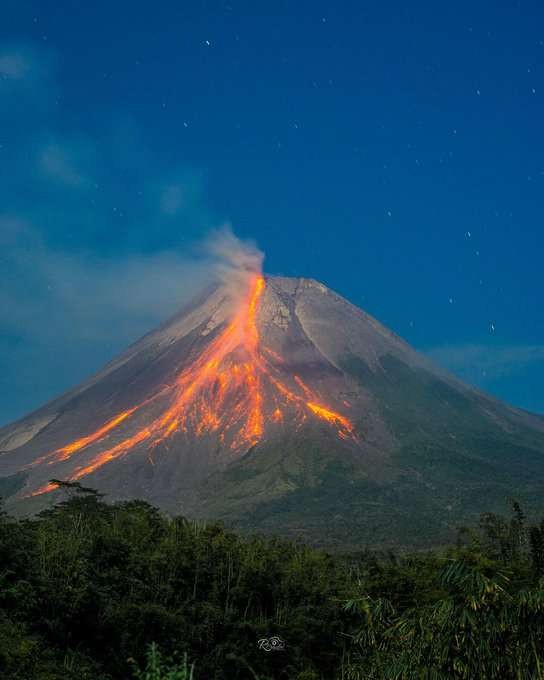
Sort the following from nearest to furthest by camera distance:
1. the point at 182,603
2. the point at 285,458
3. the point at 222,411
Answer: the point at 182,603
the point at 285,458
the point at 222,411

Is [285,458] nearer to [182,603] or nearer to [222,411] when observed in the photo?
[222,411]

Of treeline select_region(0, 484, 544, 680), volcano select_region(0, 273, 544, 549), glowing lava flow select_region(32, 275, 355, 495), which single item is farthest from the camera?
glowing lava flow select_region(32, 275, 355, 495)

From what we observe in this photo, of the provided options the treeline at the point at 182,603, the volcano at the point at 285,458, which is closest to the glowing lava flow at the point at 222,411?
the volcano at the point at 285,458

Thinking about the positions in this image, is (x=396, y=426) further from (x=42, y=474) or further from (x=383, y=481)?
(x=42, y=474)

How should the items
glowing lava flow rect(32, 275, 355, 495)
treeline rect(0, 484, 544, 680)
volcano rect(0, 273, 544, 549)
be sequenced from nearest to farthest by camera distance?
1. treeline rect(0, 484, 544, 680)
2. volcano rect(0, 273, 544, 549)
3. glowing lava flow rect(32, 275, 355, 495)

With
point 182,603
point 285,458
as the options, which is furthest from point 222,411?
point 182,603

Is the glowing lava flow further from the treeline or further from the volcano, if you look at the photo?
the treeline

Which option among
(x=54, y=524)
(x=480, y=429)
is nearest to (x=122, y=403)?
(x=480, y=429)

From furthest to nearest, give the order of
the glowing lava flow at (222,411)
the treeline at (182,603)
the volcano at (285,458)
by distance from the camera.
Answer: the glowing lava flow at (222,411), the volcano at (285,458), the treeline at (182,603)

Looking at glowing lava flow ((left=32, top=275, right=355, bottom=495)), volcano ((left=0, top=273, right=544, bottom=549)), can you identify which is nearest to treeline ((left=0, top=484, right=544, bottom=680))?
volcano ((left=0, top=273, right=544, bottom=549))

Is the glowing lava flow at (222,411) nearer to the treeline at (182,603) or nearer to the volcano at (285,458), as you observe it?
the volcano at (285,458)
